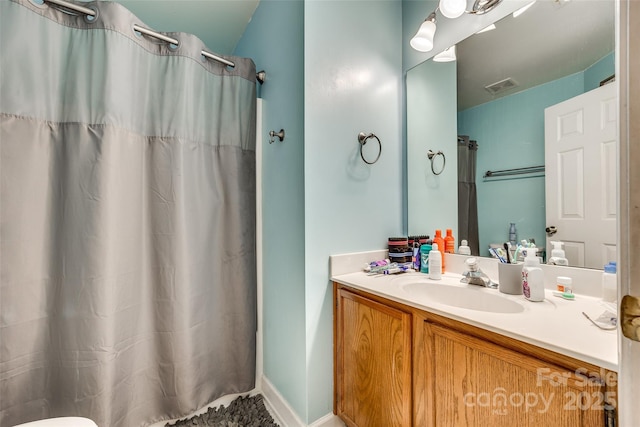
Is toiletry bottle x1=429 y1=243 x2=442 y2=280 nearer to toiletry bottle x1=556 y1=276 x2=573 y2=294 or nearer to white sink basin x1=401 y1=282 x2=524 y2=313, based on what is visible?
white sink basin x1=401 y1=282 x2=524 y2=313

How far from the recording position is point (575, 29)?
97 centimetres

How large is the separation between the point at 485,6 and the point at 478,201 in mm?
871

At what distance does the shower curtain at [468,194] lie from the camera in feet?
4.12

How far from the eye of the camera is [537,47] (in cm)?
107

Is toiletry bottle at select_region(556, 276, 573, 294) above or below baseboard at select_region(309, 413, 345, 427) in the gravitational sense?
above

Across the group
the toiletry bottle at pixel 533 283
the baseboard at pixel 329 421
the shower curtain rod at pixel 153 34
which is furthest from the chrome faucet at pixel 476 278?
the shower curtain rod at pixel 153 34

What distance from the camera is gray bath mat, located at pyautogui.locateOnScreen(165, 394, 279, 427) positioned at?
1265mm

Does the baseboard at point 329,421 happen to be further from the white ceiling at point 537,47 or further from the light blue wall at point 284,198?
the white ceiling at point 537,47

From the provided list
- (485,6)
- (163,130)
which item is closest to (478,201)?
(485,6)

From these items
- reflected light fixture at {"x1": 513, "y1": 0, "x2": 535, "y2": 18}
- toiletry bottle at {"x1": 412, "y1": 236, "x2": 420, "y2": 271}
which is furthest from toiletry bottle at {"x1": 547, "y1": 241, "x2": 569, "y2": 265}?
reflected light fixture at {"x1": 513, "y1": 0, "x2": 535, "y2": 18}

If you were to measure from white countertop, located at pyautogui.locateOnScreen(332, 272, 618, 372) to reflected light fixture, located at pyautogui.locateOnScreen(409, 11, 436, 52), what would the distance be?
3.93ft

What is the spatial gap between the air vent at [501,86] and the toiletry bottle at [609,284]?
80 centimetres

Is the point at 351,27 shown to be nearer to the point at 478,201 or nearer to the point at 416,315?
the point at 478,201

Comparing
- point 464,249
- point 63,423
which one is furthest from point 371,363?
point 63,423
